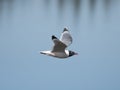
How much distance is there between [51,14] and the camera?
25.3 ft
